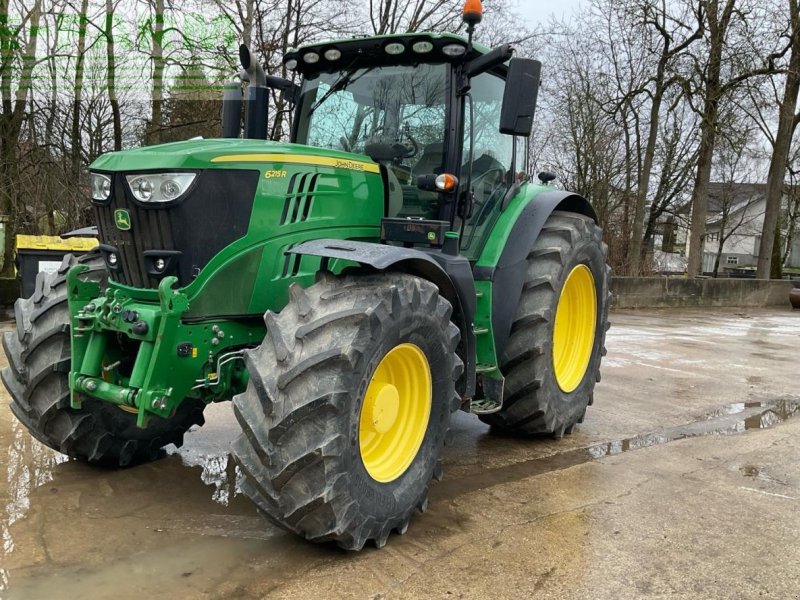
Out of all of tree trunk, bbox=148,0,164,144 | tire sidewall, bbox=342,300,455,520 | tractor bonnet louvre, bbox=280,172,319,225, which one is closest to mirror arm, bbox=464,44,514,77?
tractor bonnet louvre, bbox=280,172,319,225

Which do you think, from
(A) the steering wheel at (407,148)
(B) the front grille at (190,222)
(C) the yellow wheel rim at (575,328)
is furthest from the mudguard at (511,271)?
(B) the front grille at (190,222)

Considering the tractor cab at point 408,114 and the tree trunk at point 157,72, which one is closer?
the tractor cab at point 408,114

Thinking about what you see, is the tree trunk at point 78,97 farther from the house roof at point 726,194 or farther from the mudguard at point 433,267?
the house roof at point 726,194

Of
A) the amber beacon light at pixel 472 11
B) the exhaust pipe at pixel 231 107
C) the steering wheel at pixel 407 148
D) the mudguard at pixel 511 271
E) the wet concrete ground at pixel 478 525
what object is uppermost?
the amber beacon light at pixel 472 11

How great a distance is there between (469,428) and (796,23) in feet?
60.8

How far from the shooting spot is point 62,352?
3.62 metres

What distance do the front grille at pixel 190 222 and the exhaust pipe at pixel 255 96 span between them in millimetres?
1105

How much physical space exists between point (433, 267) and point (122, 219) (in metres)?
1.48

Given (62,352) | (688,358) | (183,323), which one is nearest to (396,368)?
(183,323)

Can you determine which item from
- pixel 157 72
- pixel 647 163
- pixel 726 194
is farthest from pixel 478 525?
pixel 726 194

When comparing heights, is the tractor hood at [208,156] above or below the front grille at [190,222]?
above

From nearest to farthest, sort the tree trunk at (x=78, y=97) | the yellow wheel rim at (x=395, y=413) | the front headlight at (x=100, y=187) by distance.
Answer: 1. the yellow wheel rim at (x=395, y=413)
2. the front headlight at (x=100, y=187)
3. the tree trunk at (x=78, y=97)

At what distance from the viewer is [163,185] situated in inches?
124

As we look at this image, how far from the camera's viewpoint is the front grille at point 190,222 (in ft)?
10.4
